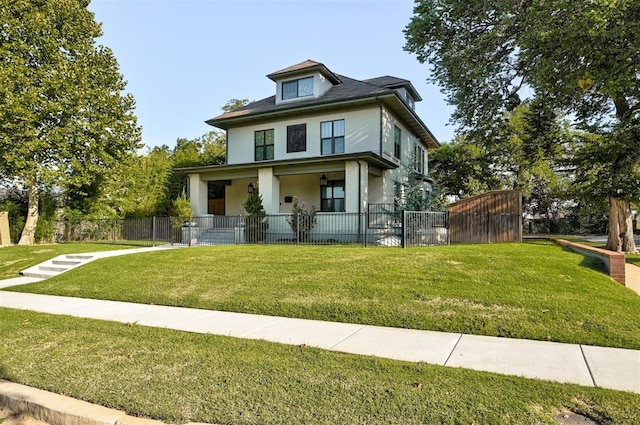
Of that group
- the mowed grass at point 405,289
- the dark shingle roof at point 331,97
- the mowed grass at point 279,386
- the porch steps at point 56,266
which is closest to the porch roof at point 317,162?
the dark shingle roof at point 331,97

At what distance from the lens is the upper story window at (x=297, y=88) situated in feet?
63.6

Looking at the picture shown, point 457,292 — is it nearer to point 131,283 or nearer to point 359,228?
point 131,283

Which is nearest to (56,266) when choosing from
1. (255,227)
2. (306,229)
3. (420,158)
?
(255,227)

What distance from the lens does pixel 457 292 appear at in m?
6.52

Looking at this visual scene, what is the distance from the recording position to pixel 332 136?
60.1 ft

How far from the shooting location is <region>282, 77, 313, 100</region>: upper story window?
764 inches

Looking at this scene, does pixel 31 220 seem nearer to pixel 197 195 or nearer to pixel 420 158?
pixel 197 195

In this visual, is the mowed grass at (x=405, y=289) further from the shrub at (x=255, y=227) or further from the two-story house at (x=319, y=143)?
the two-story house at (x=319, y=143)

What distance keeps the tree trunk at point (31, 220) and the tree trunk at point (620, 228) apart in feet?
87.5

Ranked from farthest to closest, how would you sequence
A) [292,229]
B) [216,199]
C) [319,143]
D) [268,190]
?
[216,199] < [319,143] < [268,190] < [292,229]

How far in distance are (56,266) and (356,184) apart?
1107 cm

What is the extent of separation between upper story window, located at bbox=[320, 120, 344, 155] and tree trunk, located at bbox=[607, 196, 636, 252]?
36.8ft

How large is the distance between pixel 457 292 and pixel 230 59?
40.6ft

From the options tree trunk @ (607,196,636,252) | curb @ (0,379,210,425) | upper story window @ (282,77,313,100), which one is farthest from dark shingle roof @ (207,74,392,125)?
curb @ (0,379,210,425)
